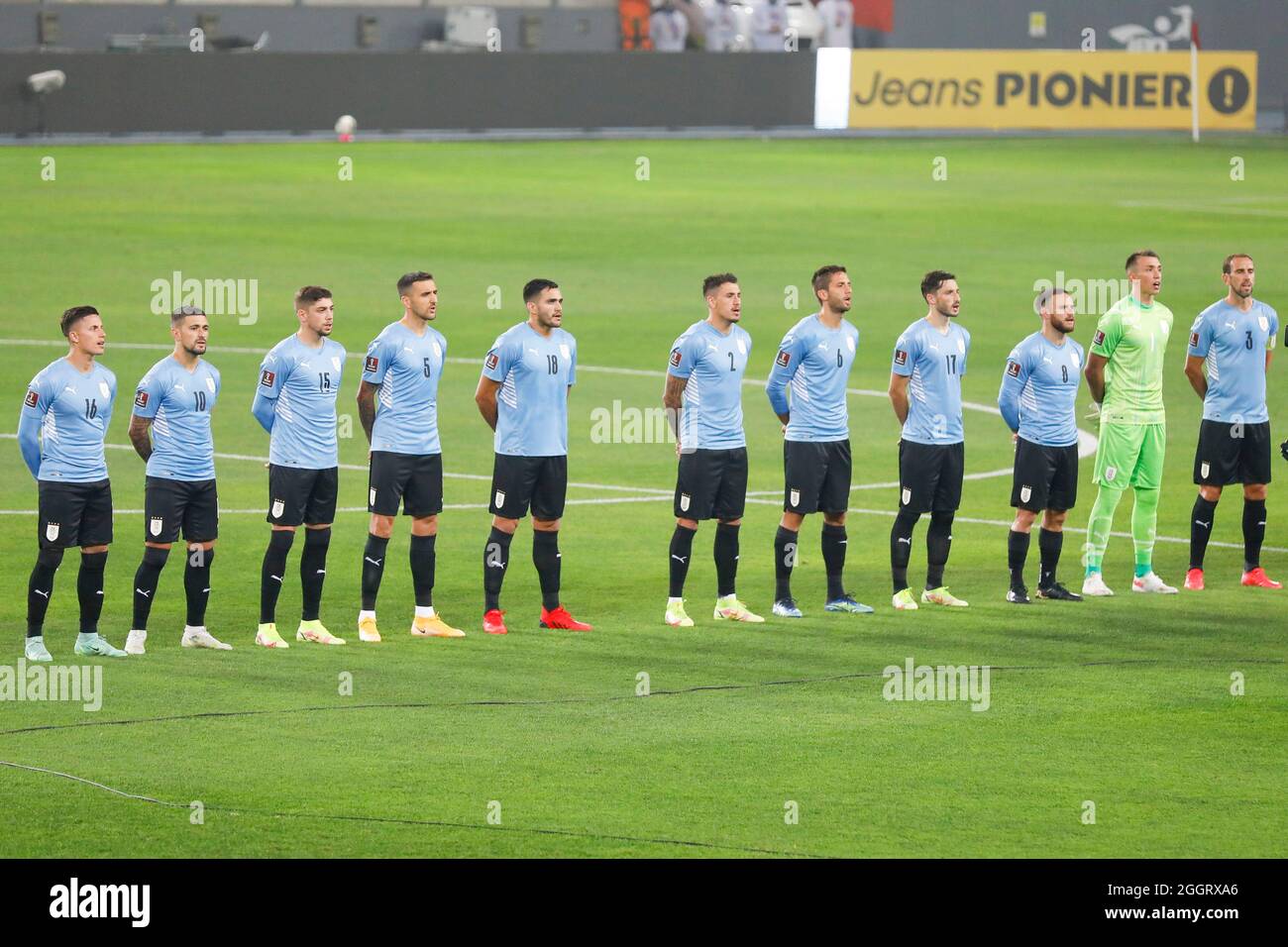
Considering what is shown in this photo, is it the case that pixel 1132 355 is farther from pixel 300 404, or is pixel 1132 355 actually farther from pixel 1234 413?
pixel 300 404

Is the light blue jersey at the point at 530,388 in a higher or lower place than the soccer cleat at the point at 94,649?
higher

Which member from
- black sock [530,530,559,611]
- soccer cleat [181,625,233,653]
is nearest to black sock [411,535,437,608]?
black sock [530,530,559,611]

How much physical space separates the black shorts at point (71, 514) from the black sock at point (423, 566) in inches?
87.5

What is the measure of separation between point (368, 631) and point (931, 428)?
465cm

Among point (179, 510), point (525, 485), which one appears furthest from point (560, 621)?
point (179, 510)

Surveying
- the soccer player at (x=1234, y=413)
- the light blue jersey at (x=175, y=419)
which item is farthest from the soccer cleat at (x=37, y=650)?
the soccer player at (x=1234, y=413)

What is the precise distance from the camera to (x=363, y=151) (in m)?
55.2

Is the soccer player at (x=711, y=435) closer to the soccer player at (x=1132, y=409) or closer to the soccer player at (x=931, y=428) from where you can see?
the soccer player at (x=931, y=428)

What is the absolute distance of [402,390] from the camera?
52.0 feet

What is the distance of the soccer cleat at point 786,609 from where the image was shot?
16.7 meters

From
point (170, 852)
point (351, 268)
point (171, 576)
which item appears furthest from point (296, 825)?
point (351, 268)
